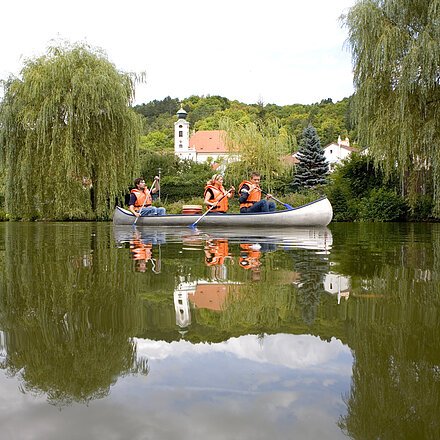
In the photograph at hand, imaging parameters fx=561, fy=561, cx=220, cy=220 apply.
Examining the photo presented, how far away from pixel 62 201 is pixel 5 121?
3.30 meters

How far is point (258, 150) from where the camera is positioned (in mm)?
37562

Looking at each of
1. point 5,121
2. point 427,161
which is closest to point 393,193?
point 427,161

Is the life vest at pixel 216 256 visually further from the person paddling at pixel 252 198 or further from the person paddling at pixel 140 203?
the person paddling at pixel 140 203

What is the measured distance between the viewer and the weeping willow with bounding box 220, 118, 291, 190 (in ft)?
123

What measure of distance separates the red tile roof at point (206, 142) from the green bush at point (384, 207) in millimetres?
76338

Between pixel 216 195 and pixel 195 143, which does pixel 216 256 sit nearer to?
pixel 216 195

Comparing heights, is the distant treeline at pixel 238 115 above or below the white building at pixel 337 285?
above

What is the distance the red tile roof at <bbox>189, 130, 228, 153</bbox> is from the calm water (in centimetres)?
9565

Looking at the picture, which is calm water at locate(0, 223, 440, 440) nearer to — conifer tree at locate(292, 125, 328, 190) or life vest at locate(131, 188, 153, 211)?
life vest at locate(131, 188, 153, 211)

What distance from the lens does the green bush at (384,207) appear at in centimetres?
2227

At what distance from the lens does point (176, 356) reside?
2223 millimetres

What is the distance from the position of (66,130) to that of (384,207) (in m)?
12.6

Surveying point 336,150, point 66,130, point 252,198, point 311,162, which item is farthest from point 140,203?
point 336,150

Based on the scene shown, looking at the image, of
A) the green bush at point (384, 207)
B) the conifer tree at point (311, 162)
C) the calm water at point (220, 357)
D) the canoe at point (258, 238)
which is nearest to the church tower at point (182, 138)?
the conifer tree at point (311, 162)
